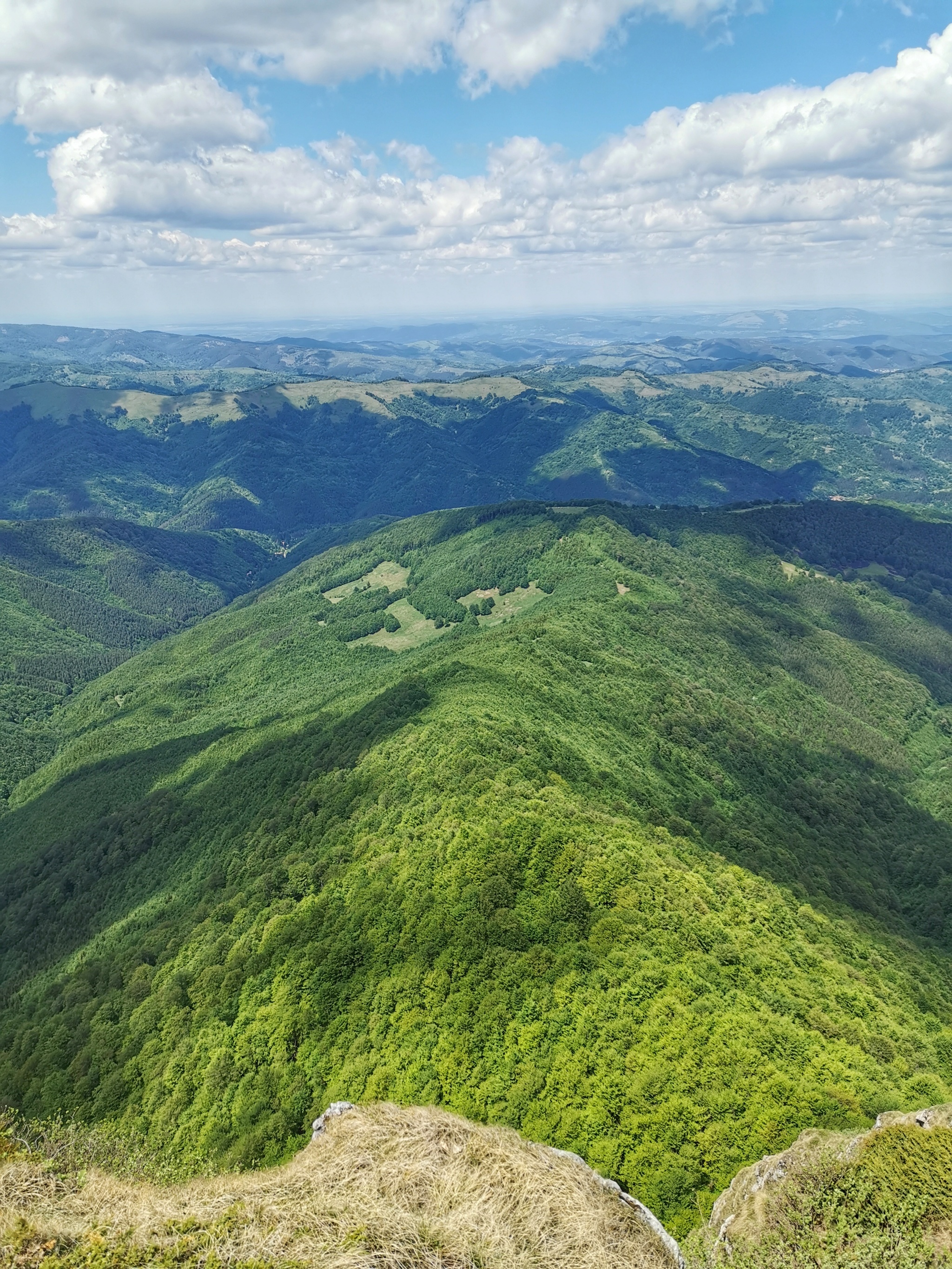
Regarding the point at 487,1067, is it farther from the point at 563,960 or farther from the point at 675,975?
the point at 675,975

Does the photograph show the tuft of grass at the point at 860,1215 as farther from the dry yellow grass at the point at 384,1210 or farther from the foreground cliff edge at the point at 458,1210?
the dry yellow grass at the point at 384,1210

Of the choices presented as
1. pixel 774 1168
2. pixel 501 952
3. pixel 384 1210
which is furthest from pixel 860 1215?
pixel 501 952

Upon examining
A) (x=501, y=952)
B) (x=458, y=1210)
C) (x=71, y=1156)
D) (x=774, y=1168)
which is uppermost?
(x=458, y=1210)

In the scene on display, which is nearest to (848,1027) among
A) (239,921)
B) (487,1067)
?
(487,1067)

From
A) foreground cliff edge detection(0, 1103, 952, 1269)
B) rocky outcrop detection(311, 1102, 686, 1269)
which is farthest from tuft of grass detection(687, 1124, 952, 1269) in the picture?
rocky outcrop detection(311, 1102, 686, 1269)

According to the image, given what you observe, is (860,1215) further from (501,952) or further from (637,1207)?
(501,952)

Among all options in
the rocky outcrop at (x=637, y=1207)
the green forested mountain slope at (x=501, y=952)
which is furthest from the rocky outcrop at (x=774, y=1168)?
the green forested mountain slope at (x=501, y=952)
